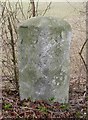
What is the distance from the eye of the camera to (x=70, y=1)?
768 cm

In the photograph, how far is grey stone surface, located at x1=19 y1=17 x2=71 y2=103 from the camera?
599 centimetres

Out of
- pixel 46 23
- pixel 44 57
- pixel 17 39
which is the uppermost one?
pixel 46 23

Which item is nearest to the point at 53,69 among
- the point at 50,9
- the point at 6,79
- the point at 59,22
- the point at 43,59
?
the point at 43,59

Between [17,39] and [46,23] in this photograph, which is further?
[17,39]

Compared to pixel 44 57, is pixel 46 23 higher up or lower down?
higher up

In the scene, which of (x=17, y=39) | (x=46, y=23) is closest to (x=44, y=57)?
(x=46, y=23)

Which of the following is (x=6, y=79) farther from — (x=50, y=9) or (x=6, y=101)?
(x=50, y=9)

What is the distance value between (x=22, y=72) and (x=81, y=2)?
6.28 ft

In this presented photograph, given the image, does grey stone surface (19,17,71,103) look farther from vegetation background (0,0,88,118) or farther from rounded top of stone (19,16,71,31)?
vegetation background (0,0,88,118)

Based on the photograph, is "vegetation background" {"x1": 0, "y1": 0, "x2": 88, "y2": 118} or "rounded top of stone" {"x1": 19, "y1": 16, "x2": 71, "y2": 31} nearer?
"rounded top of stone" {"x1": 19, "y1": 16, "x2": 71, "y2": 31}

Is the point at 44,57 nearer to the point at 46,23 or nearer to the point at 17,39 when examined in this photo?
the point at 46,23

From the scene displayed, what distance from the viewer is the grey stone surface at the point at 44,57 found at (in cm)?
599

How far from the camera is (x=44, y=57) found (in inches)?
238

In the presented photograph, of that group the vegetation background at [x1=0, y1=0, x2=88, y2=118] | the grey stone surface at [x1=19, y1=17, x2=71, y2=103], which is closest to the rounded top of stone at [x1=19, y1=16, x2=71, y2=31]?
the grey stone surface at [x1=19, y1=17, x2=71, y2=103]
